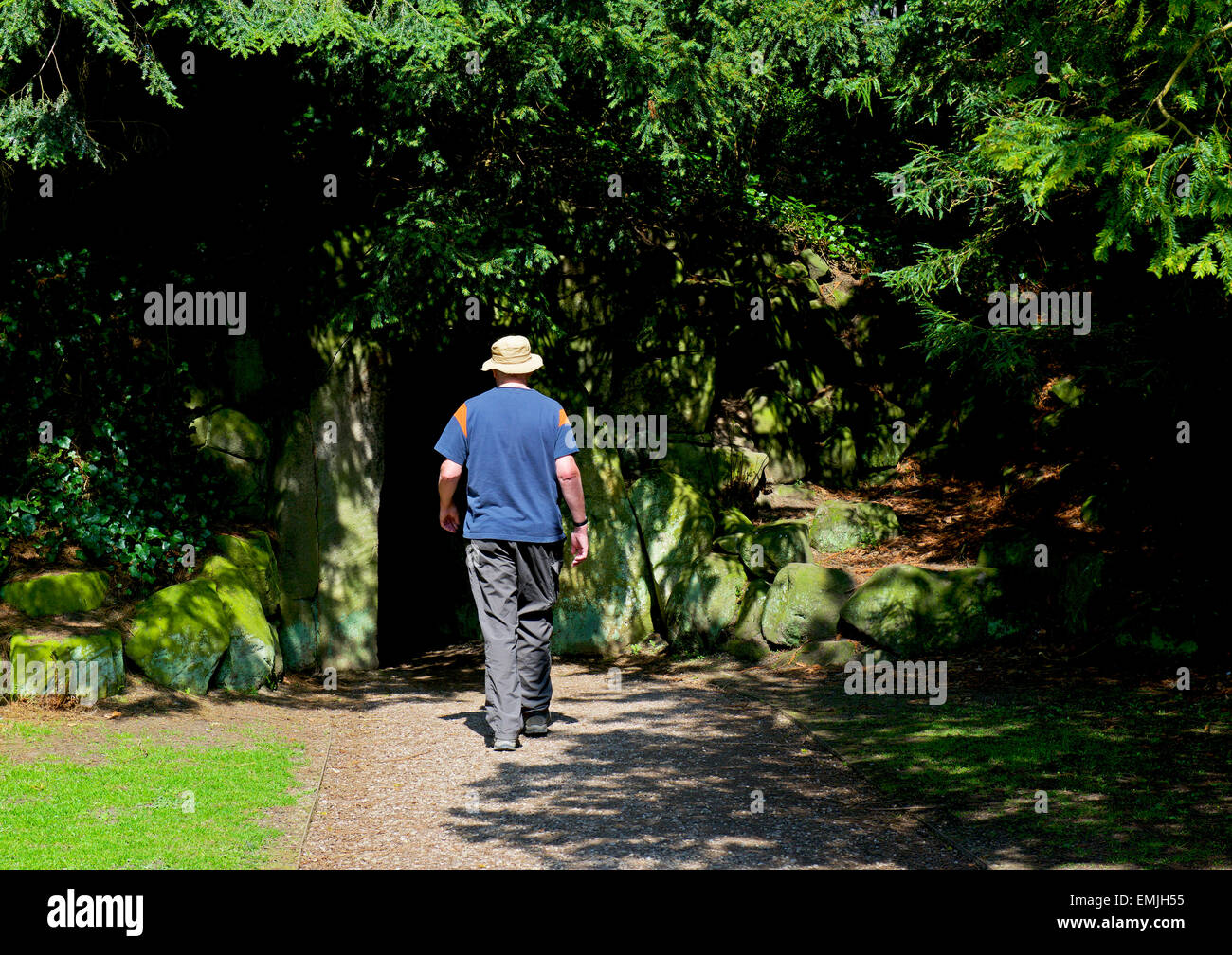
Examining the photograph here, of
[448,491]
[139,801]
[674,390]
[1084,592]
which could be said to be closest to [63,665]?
[139,801]

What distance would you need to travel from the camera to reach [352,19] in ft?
24.4

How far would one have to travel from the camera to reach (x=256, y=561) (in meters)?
9.47

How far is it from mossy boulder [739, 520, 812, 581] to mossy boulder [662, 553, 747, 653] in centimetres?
16

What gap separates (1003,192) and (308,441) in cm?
678

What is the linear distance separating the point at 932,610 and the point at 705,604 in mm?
2329

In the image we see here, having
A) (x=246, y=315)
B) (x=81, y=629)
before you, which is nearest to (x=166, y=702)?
(x=81, y=629)

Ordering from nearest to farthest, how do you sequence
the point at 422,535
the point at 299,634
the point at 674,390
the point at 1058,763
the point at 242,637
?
the point at 1058,763, the point at 242,637, the point at 299,634, the point at 674,390, the point at 422,535

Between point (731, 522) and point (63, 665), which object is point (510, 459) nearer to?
point (63, 665)

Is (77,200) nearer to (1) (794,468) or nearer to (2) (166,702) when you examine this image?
(2) (166,702)

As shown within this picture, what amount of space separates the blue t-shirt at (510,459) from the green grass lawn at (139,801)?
5.78 ft

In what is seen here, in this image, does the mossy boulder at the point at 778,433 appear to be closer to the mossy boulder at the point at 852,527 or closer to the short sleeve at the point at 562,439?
the mossy boulder at the point at 852,527

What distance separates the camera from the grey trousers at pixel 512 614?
6137mm

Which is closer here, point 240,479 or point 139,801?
point 139,801

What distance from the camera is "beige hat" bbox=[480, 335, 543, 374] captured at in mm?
6309
